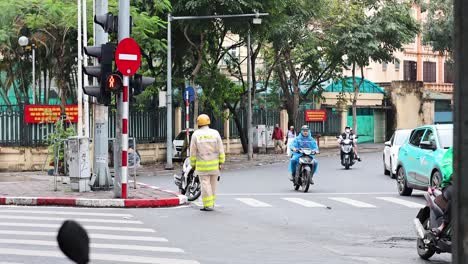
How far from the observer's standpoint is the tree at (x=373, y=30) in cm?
4409

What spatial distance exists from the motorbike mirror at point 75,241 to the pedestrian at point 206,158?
12.0m

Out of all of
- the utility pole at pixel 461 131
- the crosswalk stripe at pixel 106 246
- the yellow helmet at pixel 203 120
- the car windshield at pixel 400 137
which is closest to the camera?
the utility pole at pixel 461 131

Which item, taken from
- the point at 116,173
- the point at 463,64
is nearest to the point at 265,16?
the point at 116,173

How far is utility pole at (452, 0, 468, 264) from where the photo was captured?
3.65 metres

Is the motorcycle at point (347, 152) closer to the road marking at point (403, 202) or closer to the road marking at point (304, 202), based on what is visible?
the road marking at point (403, 202)

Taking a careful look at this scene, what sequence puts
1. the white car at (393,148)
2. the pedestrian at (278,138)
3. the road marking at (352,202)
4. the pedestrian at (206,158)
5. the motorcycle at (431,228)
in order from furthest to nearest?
1. the pedestrian at (278,138)
2. the white car at (393,148)
3. the road marking at (352,202)
4. the pedestrian at (206,158)
5. the motorcycle at (431,228)

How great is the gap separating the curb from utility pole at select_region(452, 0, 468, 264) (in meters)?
12.5

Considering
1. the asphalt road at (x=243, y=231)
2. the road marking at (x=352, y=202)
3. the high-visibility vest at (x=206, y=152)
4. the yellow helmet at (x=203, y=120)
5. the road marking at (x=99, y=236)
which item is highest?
the yellow helmet at (x=203, y=120)

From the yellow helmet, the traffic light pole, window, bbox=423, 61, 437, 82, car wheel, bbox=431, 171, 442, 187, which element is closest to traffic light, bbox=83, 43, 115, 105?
the traffic light pole

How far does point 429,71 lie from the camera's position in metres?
65.1

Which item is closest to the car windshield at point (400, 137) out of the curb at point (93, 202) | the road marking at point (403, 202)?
the road marking at point (403, 202)

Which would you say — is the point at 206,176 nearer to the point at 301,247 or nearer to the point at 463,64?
the point at 301,247

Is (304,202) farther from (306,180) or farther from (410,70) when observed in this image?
(410,70)

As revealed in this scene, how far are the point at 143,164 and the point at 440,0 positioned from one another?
79.0ft
